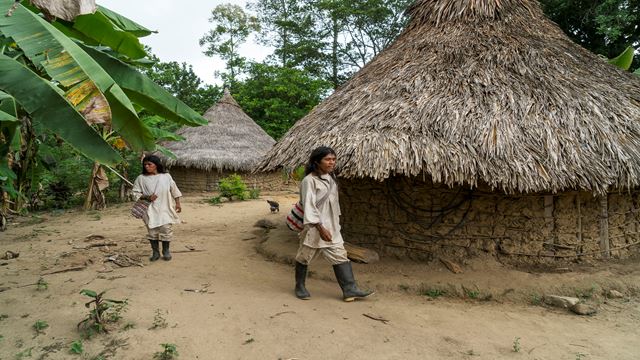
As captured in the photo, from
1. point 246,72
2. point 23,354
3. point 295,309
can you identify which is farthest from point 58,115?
point 246,72

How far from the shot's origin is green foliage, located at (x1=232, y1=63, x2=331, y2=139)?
17.4 meters

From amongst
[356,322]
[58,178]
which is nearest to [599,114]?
[356,322]

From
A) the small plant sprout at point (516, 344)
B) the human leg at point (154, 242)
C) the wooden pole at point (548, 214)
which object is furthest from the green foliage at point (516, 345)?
the human leg at point (154, 242)

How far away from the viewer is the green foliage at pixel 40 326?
10.1 feet

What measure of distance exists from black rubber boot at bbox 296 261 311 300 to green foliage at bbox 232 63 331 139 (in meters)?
Result: 13.9

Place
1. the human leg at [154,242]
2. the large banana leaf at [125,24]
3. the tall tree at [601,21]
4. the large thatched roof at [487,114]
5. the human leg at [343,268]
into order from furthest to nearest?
the tall tree at [601,21]
the human leg at [154,242]
the large thatched roof at [487,114]
the large banana leaf at [125,24]
the human leg at [343,268]

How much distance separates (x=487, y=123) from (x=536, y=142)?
0.53 metres

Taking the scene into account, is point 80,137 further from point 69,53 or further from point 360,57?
point 360,57

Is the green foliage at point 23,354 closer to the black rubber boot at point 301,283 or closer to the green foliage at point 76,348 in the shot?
the green foliage at point 76,348

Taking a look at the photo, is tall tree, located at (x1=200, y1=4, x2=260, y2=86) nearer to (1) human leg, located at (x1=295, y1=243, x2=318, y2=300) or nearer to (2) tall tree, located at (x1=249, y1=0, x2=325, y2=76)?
(2) tall tree, located at (x1=249, y1=0, x2=325, y2=76)

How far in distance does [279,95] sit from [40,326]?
15.6 meters

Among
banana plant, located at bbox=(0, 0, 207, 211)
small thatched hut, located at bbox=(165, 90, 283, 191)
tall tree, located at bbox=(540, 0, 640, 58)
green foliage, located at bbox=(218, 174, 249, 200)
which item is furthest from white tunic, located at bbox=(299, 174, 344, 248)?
small thatched hut, located at bbox=(165, 90, 283, 191)

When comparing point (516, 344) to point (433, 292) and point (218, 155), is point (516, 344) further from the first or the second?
point (218, 155)

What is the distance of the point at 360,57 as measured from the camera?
20.5 m
